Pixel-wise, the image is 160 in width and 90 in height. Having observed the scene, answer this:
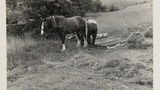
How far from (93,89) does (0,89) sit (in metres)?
0.87

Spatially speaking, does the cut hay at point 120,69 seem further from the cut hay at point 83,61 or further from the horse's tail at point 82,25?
the horse's tail at point 82,25

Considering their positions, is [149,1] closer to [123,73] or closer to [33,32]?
[123,73]

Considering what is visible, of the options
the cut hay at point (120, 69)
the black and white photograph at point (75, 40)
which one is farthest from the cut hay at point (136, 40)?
the cut hay at point (120, 69)

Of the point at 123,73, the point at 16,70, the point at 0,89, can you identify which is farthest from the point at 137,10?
the point at 0,89

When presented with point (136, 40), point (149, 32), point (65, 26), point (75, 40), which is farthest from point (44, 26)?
point (149, 32)

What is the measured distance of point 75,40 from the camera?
305 centimetres

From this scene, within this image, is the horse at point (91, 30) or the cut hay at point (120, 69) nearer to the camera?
the cut hay at point (120, 69)

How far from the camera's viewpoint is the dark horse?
9.95ft

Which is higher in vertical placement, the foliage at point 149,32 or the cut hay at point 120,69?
the foliage at point 149,32

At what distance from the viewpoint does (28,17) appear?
3035 millimetres

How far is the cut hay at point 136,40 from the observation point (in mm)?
2984

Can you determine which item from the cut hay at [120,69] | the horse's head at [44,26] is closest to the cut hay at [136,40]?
the cut hay at [120,69]

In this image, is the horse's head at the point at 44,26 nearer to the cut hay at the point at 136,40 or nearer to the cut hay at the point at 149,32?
the cut hay at the point at 136,40

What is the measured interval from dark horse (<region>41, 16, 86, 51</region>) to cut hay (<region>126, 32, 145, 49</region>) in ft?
1.41
